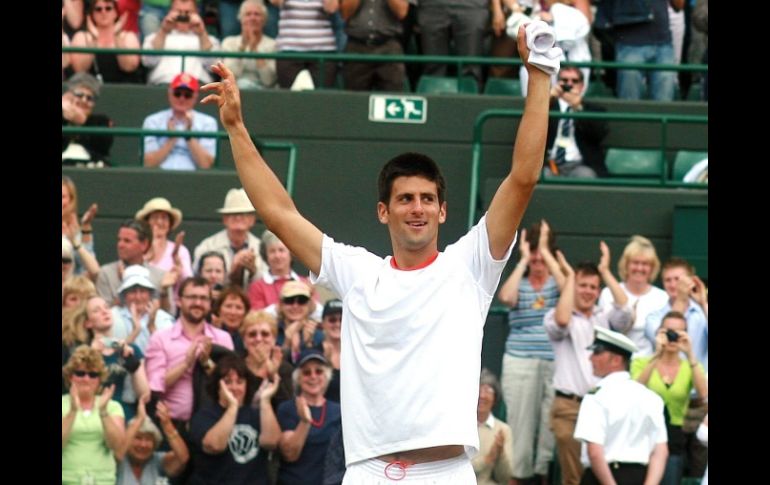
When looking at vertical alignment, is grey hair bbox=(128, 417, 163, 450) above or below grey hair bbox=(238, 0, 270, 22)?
below

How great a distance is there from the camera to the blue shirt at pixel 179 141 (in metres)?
14.2

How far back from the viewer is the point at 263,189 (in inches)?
245

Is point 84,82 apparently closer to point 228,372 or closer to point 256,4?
point 256,4

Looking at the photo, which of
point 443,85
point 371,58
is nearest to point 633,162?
point 443,85

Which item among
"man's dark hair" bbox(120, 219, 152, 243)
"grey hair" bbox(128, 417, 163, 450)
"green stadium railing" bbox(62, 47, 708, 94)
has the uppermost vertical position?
"green stadium railing" bbox(62, 47, 708, 94)

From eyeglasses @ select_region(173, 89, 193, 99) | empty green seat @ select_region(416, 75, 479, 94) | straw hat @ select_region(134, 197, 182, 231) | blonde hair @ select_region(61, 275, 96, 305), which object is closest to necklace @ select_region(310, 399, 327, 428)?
blonde hair @ select_region(61, 275, 96, 305)

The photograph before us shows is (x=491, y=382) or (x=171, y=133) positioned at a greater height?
(x=171, y=133)

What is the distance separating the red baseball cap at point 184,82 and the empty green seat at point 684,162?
427cm

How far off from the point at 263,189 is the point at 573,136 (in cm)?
819

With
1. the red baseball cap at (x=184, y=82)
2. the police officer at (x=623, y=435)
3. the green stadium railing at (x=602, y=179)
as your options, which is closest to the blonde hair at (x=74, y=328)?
the red baseball cap at (x=184, y=82)

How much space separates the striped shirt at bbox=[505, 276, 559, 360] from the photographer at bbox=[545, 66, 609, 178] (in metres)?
2.28

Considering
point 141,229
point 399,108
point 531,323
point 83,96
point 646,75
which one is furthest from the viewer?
point 646,75

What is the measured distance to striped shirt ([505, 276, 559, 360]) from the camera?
1180cm

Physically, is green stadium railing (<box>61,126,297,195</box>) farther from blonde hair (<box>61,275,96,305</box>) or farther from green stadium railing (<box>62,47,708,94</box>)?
blonde hair (<box>61,275,96,305</box>)
